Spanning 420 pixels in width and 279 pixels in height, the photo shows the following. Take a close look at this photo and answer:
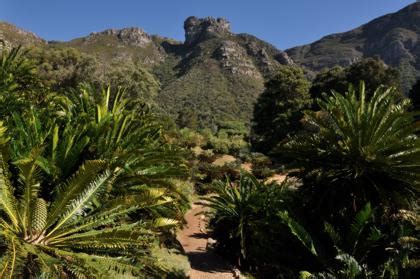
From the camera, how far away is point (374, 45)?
163 metres

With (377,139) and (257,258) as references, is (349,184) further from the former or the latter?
(257,258)

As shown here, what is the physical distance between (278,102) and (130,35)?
412ft

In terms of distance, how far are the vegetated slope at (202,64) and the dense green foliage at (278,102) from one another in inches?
596

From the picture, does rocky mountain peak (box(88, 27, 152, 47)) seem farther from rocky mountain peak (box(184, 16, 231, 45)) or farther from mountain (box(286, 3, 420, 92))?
mountain (box(286, 3, 420, 92))

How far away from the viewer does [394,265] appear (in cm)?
829

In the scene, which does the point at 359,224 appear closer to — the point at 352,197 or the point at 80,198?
the point at 352,197


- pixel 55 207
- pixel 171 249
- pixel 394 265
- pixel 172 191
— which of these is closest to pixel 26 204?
pixel 55 207

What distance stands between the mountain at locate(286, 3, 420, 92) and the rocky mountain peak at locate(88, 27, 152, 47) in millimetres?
59881

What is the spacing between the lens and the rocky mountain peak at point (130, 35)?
499 ft

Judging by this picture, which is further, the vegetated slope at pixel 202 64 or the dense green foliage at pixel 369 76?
the vegetated slope at pixel 202 64

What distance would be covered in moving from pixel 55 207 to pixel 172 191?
4261mm

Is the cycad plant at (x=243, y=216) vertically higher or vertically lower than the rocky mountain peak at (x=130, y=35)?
lower

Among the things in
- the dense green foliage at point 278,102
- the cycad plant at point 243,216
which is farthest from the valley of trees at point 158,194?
the dense green foliage at point 278,102

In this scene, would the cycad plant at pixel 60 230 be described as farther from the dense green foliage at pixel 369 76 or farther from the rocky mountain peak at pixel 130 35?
the rocky mountain peak at pixel 130 35
